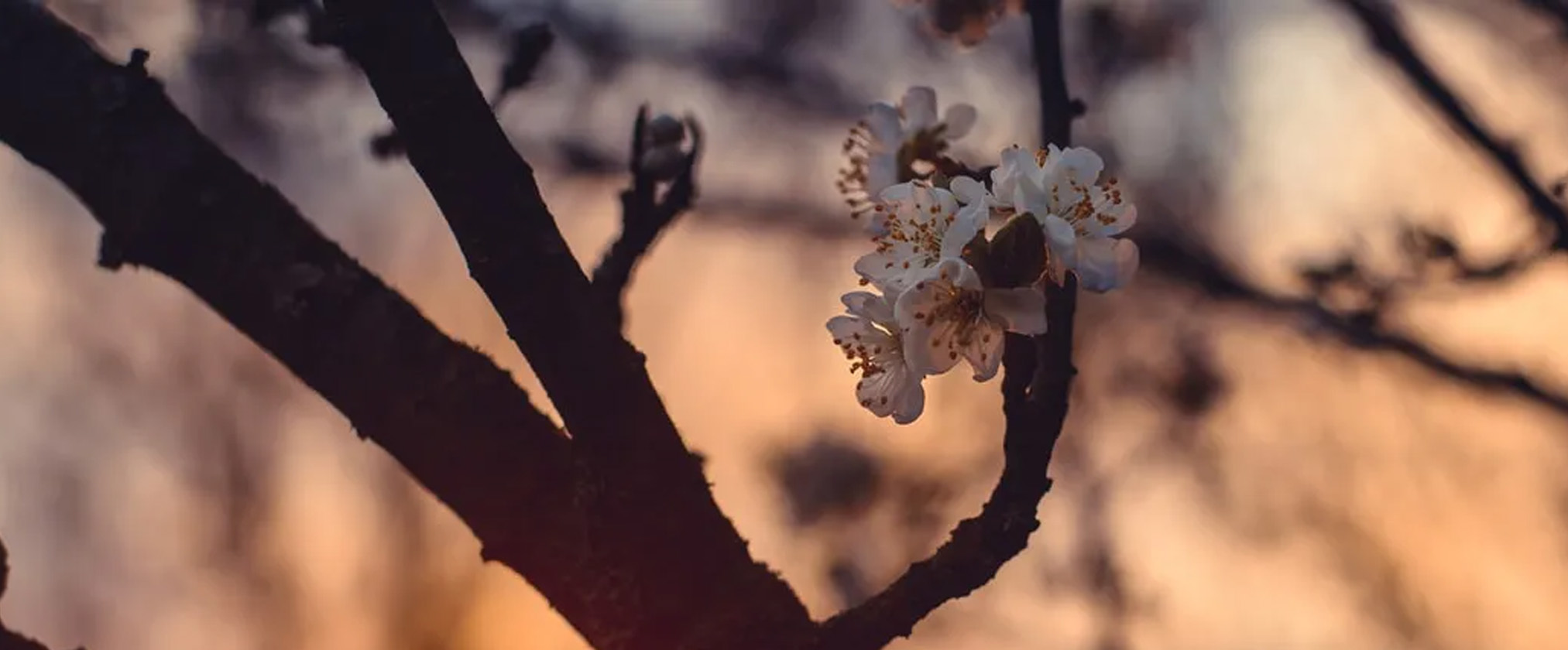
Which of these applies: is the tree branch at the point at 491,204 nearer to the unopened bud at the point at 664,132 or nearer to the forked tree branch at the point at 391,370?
the forked tree branch at the point at 391,370

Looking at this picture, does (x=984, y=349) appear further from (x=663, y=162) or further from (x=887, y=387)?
(x=663, y=162)

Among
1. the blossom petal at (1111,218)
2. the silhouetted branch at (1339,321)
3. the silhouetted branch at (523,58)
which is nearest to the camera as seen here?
the blossom petal at (1111,218)

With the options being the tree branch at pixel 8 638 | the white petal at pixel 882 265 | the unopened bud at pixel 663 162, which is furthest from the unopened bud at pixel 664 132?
the tree branch at pixel 8 638

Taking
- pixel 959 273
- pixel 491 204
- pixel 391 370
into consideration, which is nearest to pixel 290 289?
pixel 391 370

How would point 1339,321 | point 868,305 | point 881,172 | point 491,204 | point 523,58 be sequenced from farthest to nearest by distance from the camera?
point 1339,321
point 523,58
point 881,172
point 868,305
point 491,204

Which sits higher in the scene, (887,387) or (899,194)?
(899,194)

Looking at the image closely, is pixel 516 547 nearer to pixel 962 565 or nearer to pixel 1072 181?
pixel 962 565

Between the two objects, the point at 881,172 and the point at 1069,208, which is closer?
the point at 1069,208
